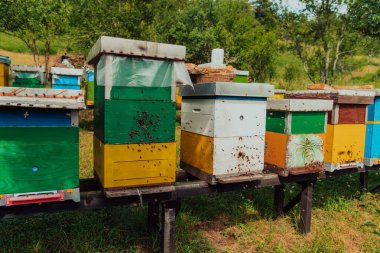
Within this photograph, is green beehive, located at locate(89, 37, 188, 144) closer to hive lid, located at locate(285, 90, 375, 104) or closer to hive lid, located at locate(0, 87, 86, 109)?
hive lid, located at locate(0, 87, 86, 109)

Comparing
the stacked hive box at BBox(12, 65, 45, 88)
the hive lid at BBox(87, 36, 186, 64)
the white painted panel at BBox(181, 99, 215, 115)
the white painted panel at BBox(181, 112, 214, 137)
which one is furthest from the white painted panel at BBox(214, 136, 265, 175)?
the stacked hive box at BBox(12, 65, 45, 88)

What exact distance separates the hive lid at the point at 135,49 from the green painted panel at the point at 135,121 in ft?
1.32

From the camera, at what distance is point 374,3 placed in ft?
41.7

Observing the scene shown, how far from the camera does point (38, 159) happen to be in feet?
7.97

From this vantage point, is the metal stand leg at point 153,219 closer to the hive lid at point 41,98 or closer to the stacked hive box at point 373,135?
the hive lid at point 41,98

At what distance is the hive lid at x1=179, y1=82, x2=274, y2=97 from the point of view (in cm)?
306

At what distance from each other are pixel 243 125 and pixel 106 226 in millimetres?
2369

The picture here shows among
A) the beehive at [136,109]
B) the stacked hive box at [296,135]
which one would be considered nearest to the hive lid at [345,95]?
the stacked hive box at [296,135]

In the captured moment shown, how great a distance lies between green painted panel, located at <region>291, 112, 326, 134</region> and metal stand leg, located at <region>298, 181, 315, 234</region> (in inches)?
34.4

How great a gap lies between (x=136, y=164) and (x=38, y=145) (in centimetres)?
79

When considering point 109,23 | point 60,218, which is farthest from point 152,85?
point 109,23

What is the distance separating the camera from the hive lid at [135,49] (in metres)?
2.55

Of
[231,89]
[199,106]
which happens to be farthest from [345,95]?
[199,106]

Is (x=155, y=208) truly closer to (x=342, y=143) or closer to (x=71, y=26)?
(x=342, y=143)
